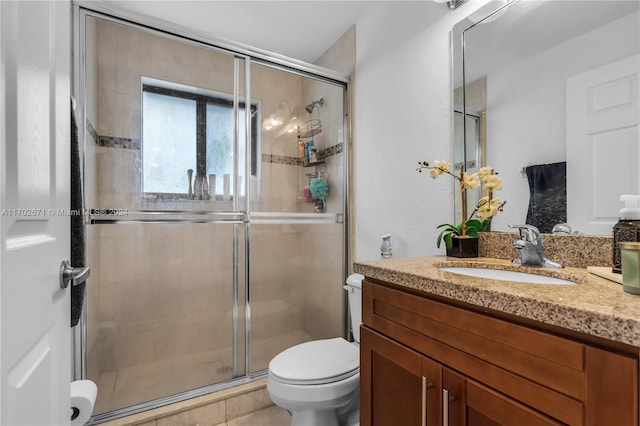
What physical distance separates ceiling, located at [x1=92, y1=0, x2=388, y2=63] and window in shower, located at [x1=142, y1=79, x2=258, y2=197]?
15.9 inches

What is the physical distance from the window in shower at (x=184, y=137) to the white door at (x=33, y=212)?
3.71 feet

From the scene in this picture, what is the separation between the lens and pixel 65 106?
724mm

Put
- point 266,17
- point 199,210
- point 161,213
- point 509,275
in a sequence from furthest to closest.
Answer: point 266,17
point 199,210
point 161,213
point 509,275

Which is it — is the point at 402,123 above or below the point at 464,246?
above

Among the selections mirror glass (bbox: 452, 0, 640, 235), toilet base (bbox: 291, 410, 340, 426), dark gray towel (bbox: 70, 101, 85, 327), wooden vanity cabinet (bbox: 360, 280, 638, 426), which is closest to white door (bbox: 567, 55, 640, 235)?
mirror glass (bbox: 452, 0, 640, 235)

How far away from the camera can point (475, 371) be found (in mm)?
697

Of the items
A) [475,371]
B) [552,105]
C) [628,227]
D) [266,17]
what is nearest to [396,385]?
[475,371]

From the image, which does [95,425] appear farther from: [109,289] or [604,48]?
[604,48]

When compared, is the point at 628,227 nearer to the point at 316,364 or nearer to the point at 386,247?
the point at 386,247

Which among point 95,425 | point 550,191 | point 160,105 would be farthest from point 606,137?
point 95,425

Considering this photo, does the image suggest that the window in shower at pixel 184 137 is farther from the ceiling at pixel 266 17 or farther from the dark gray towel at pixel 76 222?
the dark gray towel at pixel 76 222

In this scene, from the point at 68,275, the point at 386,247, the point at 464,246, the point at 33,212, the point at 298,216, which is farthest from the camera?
the point at 298,216

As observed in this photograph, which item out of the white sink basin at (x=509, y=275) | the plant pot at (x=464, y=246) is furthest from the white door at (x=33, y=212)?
the plant pot at (x=464, y=246)

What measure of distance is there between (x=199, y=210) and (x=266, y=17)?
130cm
